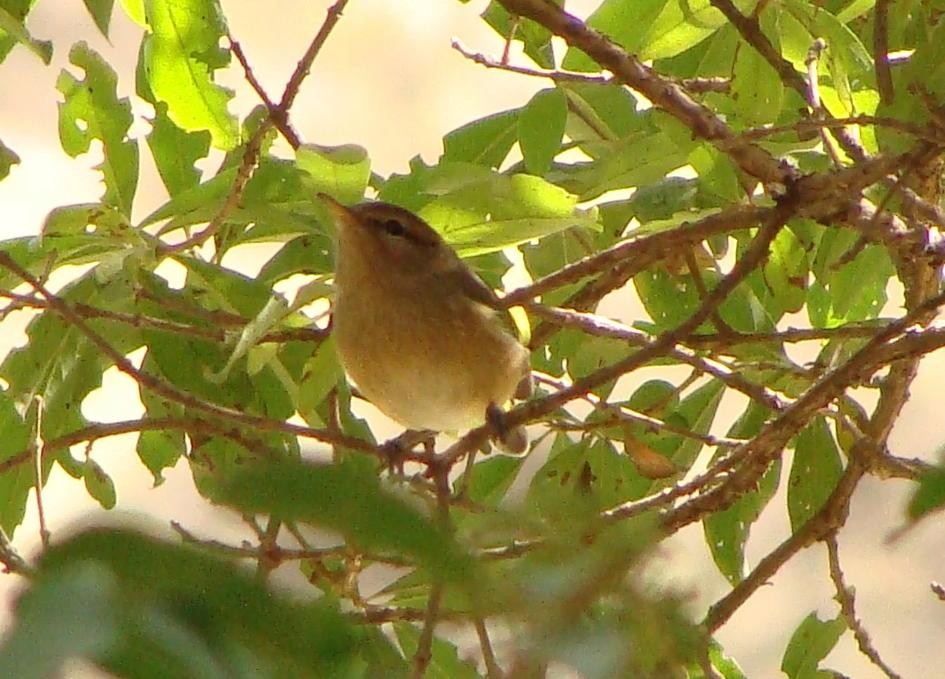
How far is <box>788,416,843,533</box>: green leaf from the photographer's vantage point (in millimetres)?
2600

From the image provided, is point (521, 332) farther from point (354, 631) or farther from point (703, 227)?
point (354, 631)

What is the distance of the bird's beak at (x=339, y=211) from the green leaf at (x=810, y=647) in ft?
A: 3.64

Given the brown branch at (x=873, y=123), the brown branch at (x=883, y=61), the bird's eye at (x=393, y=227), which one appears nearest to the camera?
the brown branch at (x=873, y=123)

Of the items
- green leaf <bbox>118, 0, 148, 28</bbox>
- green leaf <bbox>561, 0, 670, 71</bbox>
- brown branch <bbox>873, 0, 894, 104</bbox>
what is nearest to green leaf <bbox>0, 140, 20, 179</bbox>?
green leaf <bbox>118, 0, 148, 28</bbox>

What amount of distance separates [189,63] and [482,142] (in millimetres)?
575

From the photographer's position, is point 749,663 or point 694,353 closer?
point 694,353

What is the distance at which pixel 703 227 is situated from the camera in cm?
193

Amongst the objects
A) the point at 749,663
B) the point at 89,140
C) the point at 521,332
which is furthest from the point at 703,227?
the point at 749,663

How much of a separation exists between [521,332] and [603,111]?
45cm

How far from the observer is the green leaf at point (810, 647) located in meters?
2.35

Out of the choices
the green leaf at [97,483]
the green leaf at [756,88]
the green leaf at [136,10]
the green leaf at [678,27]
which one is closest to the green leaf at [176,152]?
the green leaf at [136,10]

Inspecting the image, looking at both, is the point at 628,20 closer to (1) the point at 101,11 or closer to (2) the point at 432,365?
(1) the point at 101,11

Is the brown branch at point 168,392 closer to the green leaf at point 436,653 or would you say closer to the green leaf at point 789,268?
the green leaf at point 436,653

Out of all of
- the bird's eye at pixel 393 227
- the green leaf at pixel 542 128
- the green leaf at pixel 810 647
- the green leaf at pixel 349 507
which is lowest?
the green leaf at pixel 349 507
